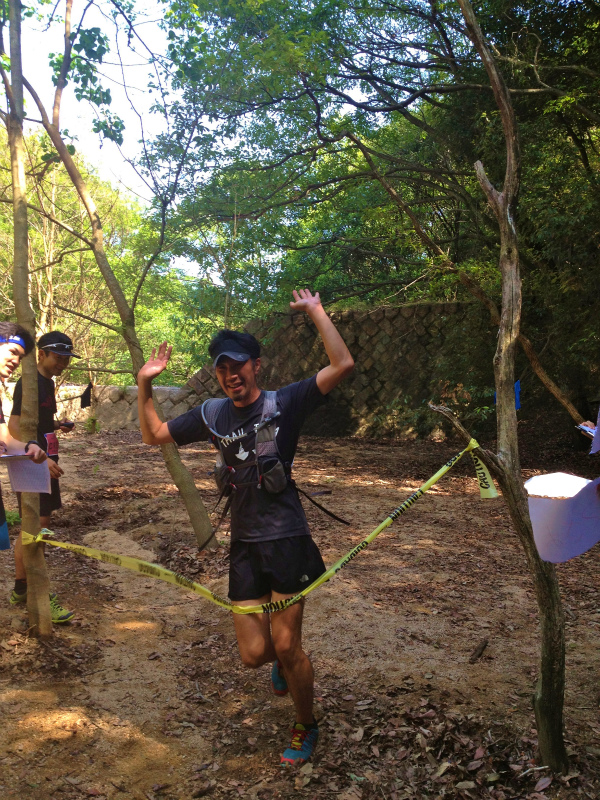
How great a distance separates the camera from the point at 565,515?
1.88 m

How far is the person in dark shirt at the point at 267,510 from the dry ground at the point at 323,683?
351mm

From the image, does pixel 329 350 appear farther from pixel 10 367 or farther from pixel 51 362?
pixel 51 362

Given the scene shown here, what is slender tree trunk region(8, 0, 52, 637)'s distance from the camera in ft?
12.4

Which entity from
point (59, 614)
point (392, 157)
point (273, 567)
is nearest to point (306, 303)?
point (273, 567)

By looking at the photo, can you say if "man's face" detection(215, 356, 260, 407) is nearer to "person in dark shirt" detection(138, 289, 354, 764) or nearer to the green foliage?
"person in dark shirt" detection(138, 289, 354, 764)

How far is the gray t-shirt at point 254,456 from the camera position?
294 centimetres

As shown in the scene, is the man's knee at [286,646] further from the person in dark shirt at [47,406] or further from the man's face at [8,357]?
the person in dark shirt at [47,406]

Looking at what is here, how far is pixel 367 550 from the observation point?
20.7ft

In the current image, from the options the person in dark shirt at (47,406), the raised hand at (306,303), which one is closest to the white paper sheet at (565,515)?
the raised hand at (306,303)

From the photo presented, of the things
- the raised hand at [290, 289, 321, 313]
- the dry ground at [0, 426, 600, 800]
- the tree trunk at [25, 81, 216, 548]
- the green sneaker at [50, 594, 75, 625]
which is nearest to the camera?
A: the dry ground at [0, 426, 600, 800]

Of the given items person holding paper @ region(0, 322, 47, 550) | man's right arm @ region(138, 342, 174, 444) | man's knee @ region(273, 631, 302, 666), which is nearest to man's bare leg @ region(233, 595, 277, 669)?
man's knee @ region(273, 631, 302, 666)

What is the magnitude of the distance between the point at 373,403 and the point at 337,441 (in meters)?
1.16

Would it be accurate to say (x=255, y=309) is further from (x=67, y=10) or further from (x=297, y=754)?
(x=297, y=754)

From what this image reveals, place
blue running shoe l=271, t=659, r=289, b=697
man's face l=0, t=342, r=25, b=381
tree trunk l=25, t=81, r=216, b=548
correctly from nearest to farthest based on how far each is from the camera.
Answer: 1. man's face l=0, t=342, r=25, b=381
2. blue running shoe l=271, t=659, r=289, b=697
3. tree trunk l=25, t=81, r=216, b=548
